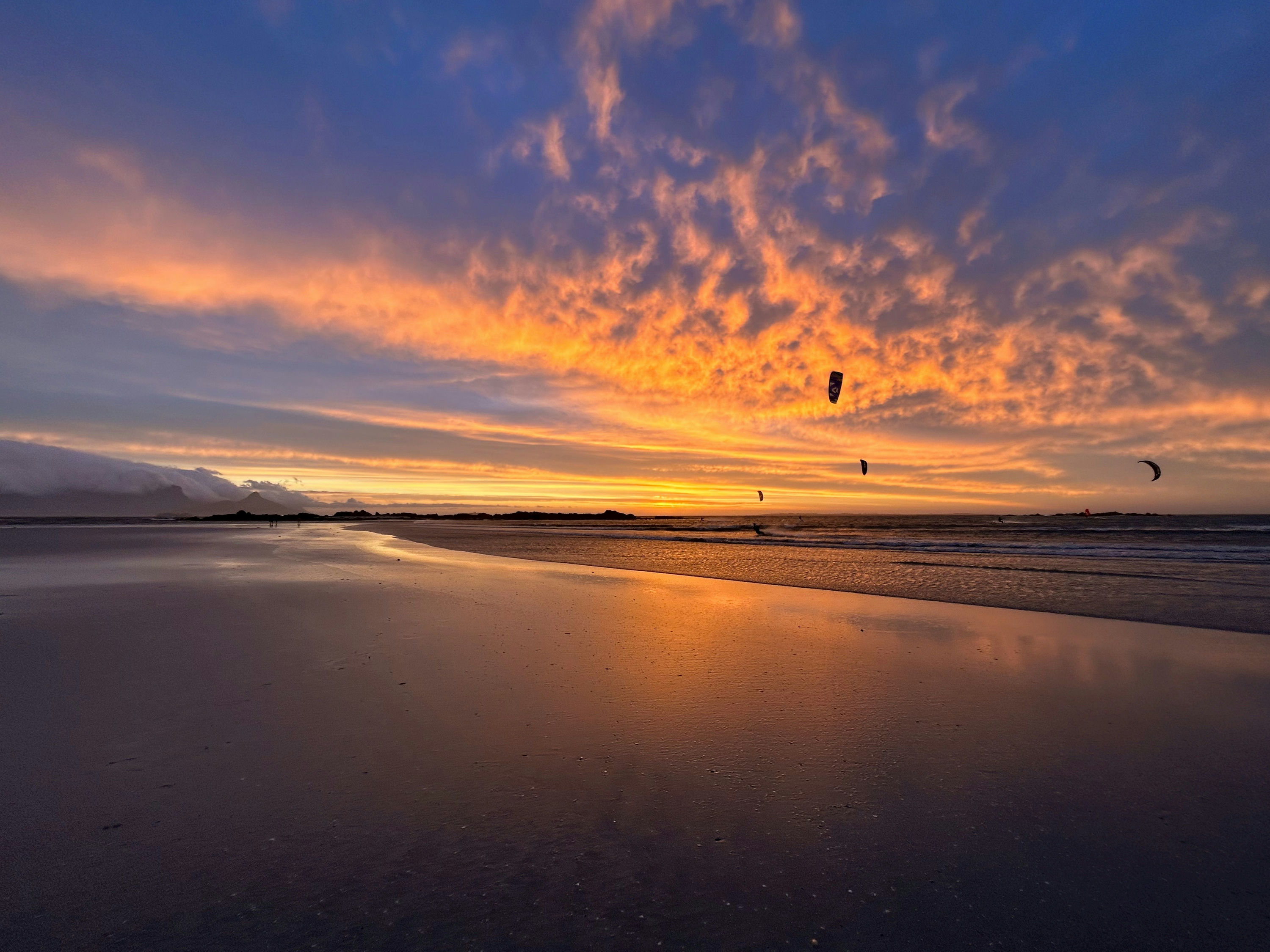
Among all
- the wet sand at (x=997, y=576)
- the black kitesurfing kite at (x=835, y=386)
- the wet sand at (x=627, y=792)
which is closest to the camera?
the wet sand at (x=627, y=792)

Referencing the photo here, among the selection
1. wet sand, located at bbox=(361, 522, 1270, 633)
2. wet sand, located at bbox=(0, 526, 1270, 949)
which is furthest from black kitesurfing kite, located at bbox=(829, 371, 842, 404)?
wet sand, located at bbox=(0, 526, 1270, 949)

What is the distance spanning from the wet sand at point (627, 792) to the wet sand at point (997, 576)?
3902 millimetres

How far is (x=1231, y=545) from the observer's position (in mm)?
35438

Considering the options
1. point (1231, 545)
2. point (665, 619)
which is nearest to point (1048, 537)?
point (1231, 545)

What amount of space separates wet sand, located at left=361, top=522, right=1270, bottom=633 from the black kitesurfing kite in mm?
6695

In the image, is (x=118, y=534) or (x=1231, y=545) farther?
(x=118, y=534)

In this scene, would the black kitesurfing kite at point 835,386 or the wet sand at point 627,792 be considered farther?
the black kitesurfing kite at point 835,386

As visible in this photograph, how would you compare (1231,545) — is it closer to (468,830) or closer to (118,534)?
(468,830)

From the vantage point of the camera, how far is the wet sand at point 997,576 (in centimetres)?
1309

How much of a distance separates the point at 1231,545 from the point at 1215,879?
4530cm

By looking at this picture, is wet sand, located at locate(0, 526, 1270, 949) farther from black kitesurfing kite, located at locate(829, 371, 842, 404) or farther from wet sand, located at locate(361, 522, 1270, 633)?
black kitesurfing kite, located at locate(829, 371, 842, 404)

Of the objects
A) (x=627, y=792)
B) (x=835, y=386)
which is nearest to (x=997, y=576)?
(x=835, y=386)

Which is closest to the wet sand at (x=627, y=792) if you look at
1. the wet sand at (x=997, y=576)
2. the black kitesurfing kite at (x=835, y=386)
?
the wet sand at (x=997, y=576)

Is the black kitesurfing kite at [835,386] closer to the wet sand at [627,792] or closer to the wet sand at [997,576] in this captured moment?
the wet sand at [997,576]
